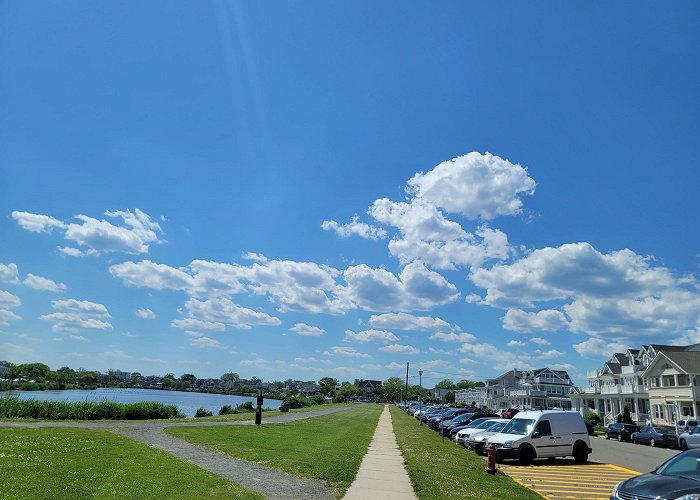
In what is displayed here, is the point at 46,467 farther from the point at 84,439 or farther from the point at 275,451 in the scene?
the point at 275,451

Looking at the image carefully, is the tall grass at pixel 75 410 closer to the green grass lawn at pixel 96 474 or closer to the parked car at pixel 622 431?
the green grass lawn at pixel 96 474

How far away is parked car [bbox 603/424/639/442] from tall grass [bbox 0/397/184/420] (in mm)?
32803

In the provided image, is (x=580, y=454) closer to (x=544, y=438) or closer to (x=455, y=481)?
(x=544, y=438)

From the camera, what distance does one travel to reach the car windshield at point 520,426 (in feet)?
68.6

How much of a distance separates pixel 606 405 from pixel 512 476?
207 ft

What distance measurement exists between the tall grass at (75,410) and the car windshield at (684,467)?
29.3 meters

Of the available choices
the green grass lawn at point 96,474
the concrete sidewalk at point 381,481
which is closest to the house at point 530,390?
the concrete sidewalk at point 381,481

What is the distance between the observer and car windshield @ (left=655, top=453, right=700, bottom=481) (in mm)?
9288

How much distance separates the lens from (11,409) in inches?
1107

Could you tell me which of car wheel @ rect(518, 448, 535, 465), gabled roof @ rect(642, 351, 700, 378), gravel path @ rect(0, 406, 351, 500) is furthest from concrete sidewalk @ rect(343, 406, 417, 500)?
gabled roof @ rect(642, 351, 700, 378)

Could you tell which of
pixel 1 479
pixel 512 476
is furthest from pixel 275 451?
pixel 1 479

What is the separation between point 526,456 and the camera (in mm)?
20234

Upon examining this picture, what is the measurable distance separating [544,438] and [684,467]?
11469 millimetres

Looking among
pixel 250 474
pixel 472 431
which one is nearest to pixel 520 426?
pixel 472 431
